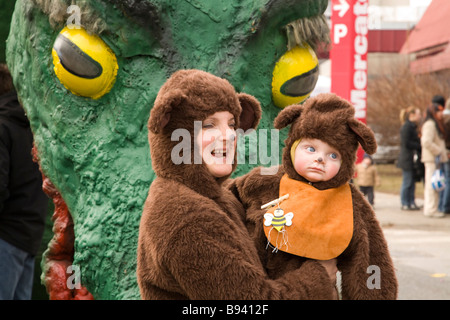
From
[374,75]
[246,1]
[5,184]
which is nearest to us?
[246,1]

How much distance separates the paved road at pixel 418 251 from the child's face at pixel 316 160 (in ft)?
12.2

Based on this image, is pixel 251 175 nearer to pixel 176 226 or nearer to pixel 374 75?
pixel 176 226

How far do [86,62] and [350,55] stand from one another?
7.02 metres

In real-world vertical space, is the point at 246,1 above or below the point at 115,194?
above

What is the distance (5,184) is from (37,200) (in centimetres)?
30

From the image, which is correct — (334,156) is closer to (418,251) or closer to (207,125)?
(207,125)

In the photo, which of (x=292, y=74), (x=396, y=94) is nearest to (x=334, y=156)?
(x=292, y=74)

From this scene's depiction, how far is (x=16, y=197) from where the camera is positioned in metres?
4.02

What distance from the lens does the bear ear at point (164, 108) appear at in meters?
1.85

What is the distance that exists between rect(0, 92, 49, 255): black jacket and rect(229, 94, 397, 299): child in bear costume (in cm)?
234

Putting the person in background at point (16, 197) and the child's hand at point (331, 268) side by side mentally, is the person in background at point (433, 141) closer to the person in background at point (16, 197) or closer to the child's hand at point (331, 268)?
the person in background at point (16, 197)

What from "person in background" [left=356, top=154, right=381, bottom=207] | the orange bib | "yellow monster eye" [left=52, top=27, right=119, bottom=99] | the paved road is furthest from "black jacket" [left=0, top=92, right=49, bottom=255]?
"person in background" [left=356, top=154, right=381, bottom=207]
